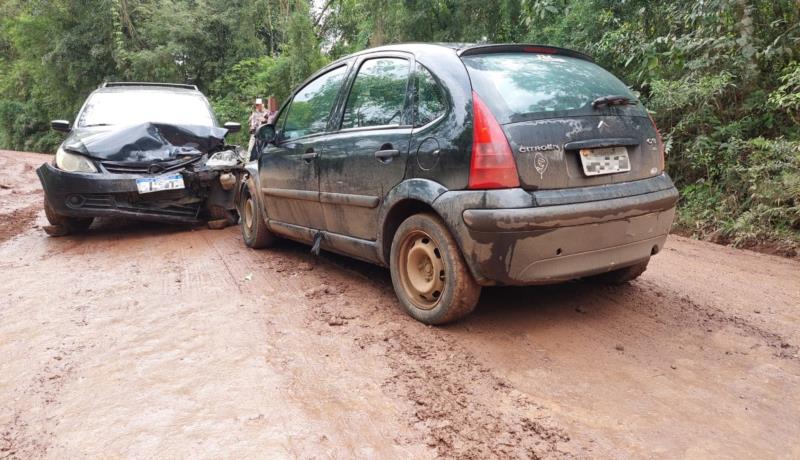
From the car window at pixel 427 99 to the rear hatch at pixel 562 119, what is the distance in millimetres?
222

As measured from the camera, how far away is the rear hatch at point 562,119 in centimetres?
290

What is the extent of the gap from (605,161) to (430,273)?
120 centimetres

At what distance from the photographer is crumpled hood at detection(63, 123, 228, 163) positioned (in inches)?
236

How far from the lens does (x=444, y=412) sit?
2.35m

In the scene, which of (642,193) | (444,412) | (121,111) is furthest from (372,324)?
(121,111)

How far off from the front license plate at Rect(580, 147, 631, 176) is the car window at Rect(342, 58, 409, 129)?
1148 mm

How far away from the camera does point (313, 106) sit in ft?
14.8

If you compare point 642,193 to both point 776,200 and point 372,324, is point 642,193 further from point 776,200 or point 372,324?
point 776,200

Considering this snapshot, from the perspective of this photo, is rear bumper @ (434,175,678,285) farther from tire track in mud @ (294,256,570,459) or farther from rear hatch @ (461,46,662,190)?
tire track in mud @ (294,256,570,459)

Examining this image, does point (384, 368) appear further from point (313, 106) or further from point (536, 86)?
point (313, 106)

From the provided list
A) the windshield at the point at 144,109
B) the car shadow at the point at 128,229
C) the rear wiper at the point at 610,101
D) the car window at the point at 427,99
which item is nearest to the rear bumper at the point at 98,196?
the car shadow at the point at 128,229

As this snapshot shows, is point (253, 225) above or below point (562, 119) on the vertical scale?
below

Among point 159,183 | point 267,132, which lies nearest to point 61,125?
point 159,183

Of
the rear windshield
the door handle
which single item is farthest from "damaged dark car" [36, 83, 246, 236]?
the rear windshield
